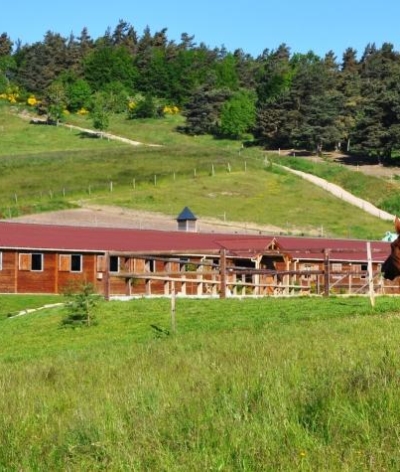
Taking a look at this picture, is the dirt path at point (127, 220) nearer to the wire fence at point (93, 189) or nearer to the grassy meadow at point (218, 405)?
the wire fence at point (93, 189)

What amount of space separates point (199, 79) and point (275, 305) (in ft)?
492

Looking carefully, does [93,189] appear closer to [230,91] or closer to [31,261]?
[31,261]

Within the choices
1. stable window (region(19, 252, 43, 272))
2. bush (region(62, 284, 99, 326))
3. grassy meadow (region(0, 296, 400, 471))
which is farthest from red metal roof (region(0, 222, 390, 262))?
grassy meadow (region(0, 296, 400, 471))

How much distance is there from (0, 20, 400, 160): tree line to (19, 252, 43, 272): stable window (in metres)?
65.5

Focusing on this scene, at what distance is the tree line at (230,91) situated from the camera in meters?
117

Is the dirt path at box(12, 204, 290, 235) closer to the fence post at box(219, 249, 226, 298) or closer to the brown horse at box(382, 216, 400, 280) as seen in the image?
the fence post at box(219, 249, 226, 298)

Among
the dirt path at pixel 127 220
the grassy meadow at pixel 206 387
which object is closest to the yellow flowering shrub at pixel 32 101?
the dirt path at pixel 127 220

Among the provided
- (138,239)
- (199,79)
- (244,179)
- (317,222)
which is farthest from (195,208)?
(199,79)

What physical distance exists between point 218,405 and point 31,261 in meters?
38.2

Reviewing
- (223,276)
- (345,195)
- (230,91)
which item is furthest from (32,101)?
(223,276)

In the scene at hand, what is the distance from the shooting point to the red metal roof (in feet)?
155

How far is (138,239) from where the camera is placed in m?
50.0

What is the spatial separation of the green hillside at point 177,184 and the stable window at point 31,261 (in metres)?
28.4

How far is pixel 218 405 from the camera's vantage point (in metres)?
9.71
